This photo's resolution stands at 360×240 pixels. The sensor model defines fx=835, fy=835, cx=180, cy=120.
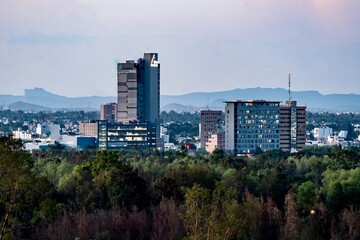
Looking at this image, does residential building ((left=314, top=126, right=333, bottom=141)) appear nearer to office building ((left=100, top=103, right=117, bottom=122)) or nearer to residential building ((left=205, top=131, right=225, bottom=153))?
office building ((left=100, top=103, right=117, bottom=122))

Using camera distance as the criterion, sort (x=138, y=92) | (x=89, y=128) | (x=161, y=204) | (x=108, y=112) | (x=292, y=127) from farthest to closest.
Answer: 1. (x=108, y=112)
2. (x=89, y=128)
3. (x=138, y=92)
4. (x=292, y=127)
5. (x=161, y=204)

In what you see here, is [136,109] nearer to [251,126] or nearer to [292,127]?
[251,126]

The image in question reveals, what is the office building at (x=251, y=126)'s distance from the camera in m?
104

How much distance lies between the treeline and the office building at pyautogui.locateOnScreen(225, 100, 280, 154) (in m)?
56.1

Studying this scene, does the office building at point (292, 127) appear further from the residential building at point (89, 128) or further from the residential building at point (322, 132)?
the residential building at point (322, 132)

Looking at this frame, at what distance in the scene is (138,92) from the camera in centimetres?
11906

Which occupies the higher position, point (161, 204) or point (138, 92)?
point (138, 92)

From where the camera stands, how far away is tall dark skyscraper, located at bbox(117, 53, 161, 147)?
11781cm

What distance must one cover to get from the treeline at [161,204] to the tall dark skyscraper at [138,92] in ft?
232

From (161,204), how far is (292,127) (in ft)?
255

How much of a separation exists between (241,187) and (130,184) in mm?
8441

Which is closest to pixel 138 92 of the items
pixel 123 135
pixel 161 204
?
pixel 123 135

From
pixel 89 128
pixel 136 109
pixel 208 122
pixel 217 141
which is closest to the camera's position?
pixel 217 141

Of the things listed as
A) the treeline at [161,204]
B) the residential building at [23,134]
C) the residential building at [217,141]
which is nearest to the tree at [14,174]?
the treeline at [161,204]
